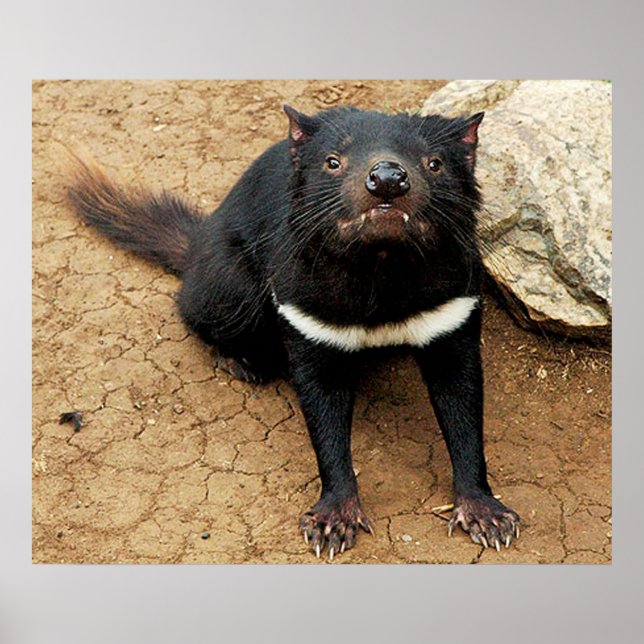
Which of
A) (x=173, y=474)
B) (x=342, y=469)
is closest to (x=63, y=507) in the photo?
(x=173, y=474)

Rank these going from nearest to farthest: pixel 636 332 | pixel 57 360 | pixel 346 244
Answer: pixel 346 244 → pixel 636 332 → pixel 57 360

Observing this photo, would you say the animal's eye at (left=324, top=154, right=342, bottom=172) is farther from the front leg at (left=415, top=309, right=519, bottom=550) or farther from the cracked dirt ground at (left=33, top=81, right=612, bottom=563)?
the cracked dirt ground at (left=33, top=81, right=612, bottom=563)

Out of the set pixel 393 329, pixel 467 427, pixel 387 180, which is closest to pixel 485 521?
pixel 467 427

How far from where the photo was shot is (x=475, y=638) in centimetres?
364

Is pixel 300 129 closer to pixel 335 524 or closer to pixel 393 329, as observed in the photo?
pixel 393 329

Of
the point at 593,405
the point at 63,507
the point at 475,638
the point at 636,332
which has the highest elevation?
the point at 636,332

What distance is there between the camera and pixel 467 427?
11.4 feet

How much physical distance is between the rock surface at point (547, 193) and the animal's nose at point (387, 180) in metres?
0.79

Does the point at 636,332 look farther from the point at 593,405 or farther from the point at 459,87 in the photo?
the point at 459,87

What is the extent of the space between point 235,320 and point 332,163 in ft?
2.88

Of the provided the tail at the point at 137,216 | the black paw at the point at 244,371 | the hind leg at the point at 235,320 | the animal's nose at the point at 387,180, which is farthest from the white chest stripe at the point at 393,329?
the tail at the point at 137,216

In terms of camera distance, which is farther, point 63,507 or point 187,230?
point 187,230

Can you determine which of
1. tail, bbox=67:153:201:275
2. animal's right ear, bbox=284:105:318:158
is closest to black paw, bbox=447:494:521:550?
animal's right ear, bbox=284:105:318:158

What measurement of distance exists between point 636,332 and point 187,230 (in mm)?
1555
